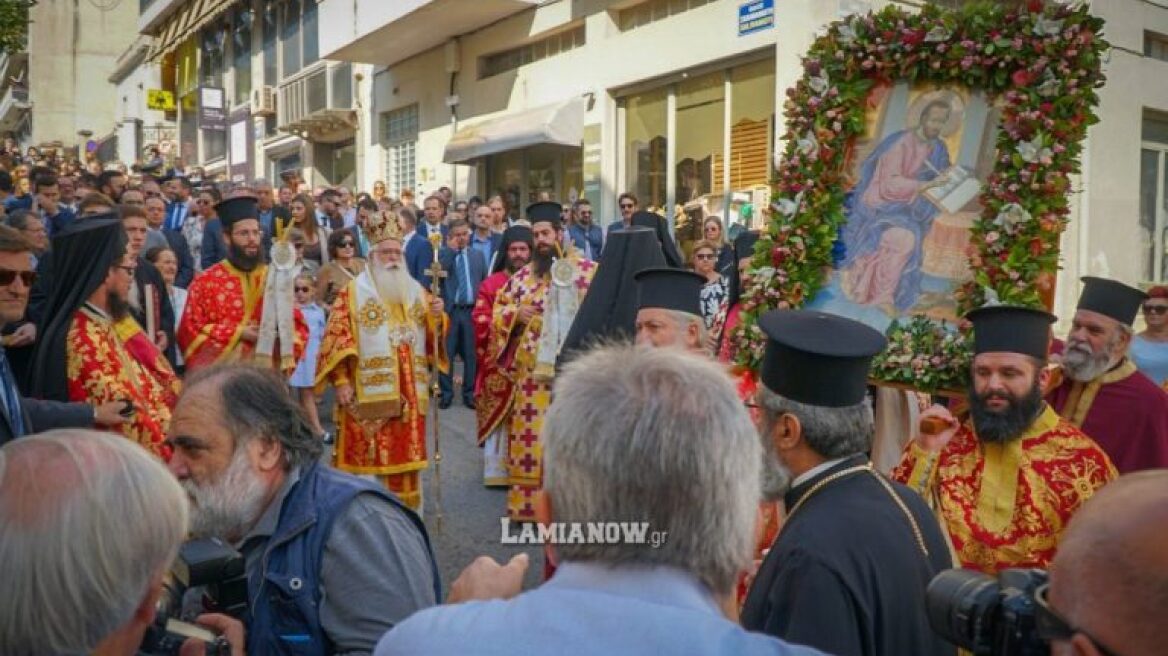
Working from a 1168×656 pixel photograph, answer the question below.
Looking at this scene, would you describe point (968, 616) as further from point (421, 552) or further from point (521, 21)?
point (521, 21)

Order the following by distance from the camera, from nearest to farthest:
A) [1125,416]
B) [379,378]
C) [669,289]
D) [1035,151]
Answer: [1035,151]
[1125,416]
[669,289]
[379,378]

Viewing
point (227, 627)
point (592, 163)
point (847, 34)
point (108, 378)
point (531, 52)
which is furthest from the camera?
point (531, 52)

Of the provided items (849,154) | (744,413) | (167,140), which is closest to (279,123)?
(167,140)

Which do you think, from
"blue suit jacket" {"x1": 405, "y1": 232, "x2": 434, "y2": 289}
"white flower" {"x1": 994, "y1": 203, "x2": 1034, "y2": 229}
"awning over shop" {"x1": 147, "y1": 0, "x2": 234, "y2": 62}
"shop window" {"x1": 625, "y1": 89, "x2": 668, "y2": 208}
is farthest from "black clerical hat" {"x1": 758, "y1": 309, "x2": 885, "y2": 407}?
"awning over shop" {"x1": 147, "y1": 0, "x2": 234, "y2": 62}

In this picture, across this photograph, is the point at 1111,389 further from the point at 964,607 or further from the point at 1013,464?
the point at 964,607

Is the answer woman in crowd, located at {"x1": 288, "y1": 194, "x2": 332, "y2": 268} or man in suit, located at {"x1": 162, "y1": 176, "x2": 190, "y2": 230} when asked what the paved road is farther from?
man in suit, located at {"x1": 162, "y1": 176, "x2": 190, "y2": 230}

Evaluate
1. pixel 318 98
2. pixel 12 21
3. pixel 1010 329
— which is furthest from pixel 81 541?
pixel 318 98

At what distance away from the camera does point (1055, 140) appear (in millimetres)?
3523

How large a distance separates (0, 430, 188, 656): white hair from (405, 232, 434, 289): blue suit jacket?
10622 millimetres

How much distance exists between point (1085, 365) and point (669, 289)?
202 centimetres

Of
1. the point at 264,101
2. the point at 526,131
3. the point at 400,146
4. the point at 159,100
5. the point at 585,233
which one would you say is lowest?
the point at 585,233

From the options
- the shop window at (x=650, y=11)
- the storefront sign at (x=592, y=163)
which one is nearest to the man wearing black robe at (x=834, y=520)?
the shop window at (x=650, y=11)

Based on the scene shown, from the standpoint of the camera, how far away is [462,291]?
11.7 meters

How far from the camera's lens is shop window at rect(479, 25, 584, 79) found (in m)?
16.9
